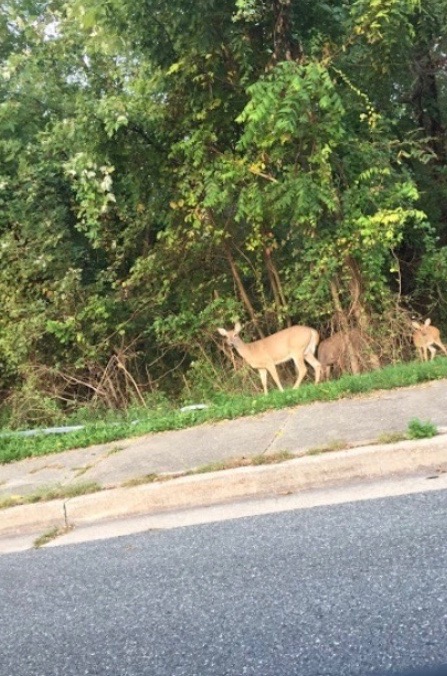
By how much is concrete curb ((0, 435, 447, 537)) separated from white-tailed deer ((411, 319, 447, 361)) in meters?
5.68

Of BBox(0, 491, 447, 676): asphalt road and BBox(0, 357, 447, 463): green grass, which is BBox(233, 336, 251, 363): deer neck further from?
BBox(0, 491, 447, 676): asphalt road

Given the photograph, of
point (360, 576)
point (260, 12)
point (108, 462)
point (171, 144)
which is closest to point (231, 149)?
point (171, 144)

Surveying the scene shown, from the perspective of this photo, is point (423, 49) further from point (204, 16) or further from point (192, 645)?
point (192, 645)

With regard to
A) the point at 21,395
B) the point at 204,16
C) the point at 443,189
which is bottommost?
the point at 21,395

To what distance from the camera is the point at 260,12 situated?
30.7ft

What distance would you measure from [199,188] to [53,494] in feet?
19.2

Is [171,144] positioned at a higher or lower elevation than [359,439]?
higher

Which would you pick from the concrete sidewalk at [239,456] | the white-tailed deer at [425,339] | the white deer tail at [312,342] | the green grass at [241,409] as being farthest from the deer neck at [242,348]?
the concrete sidewalk at [239,456]

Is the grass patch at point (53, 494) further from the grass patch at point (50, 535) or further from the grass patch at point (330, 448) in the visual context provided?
the grass patch at point (330, 448)

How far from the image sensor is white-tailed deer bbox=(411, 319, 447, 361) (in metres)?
10.7

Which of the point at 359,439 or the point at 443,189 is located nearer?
the point at 359,439

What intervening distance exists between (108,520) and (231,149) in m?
6.78

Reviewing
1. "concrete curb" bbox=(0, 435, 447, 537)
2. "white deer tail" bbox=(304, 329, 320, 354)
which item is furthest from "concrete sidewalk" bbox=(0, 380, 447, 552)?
"white deer tail" bbox=(304, 329, 320, 354)

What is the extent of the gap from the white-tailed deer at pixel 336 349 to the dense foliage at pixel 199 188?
0.24 m
